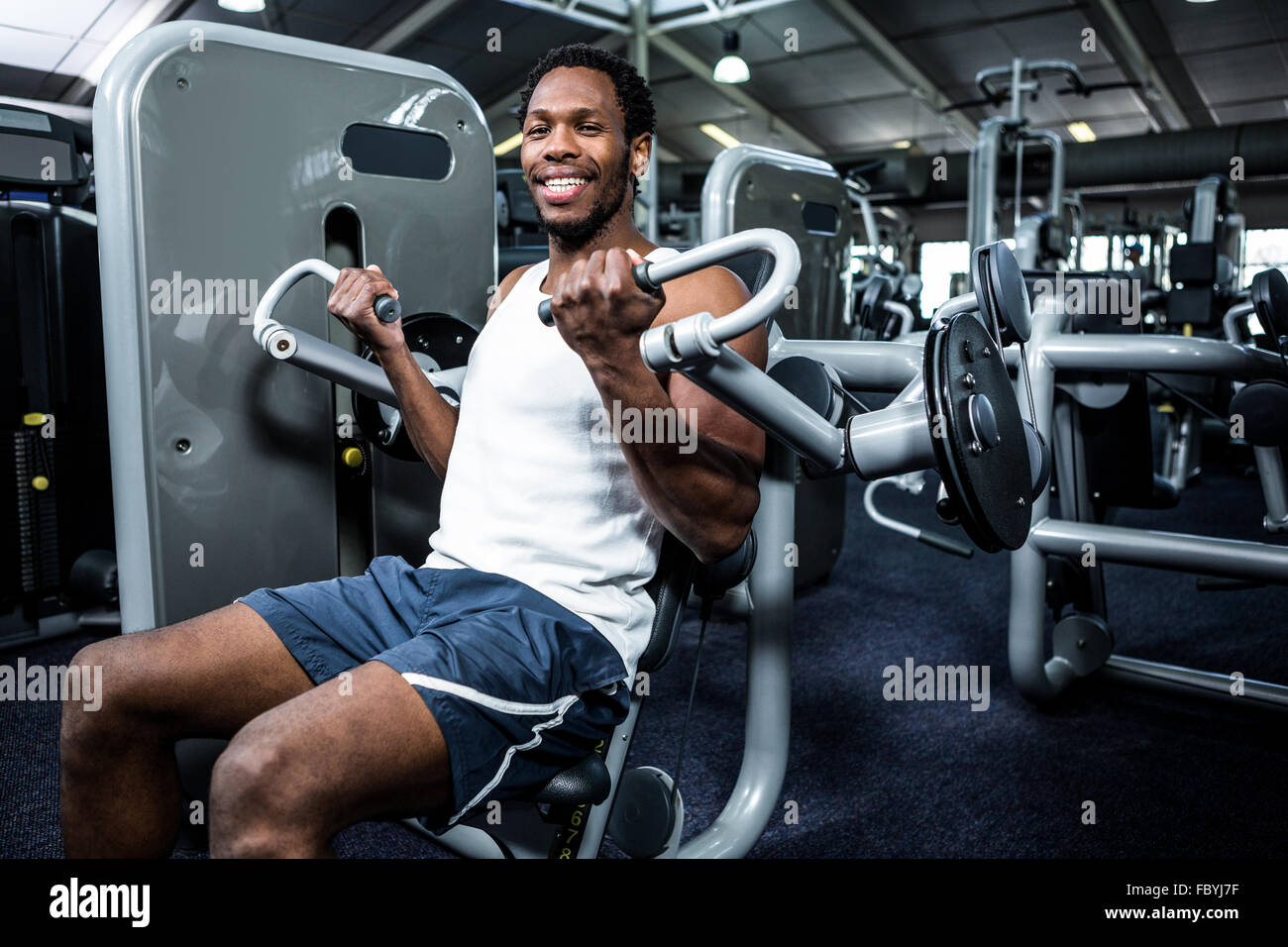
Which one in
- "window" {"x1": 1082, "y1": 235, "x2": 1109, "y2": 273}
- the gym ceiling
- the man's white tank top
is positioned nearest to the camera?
the man's white tank top

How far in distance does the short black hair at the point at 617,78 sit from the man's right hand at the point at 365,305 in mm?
296

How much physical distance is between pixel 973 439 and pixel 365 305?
80 centimetres

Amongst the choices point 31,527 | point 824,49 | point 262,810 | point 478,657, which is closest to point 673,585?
point 478,657

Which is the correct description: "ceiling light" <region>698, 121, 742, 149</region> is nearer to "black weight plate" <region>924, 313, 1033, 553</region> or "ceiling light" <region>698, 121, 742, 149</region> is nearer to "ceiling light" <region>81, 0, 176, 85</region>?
"ceiling light" <region>81, 0, 176, 85</region>

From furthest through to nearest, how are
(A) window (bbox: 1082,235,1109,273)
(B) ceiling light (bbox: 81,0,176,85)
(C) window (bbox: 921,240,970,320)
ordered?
(C) window (bbox: 921,240,970,320) → (A) window (bbox: 1082,235,1109,273) → (B) ceiling light (bbox: 81,0,176,85)

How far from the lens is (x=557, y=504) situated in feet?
3.38

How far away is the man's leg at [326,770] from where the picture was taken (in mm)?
768

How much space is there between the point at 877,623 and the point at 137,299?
2.15 m

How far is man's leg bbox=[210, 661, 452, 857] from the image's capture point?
0.77 meters

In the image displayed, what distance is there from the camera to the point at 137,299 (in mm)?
1194

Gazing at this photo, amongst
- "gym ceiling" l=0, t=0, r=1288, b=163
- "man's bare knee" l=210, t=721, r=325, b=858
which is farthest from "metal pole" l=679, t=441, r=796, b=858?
"gym ceiling" l=0, t=0, r=1288, b=163

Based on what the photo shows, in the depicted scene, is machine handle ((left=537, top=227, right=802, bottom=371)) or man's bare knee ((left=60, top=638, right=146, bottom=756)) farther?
man's bare knee ((left=60, top=638, right=146, bottom=756))
